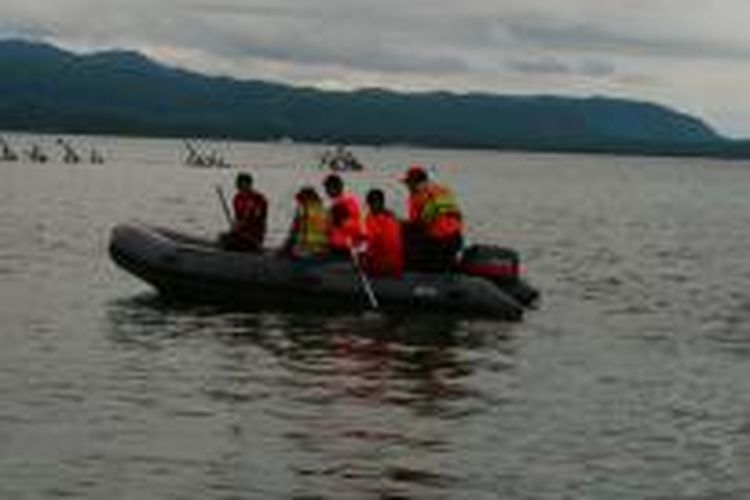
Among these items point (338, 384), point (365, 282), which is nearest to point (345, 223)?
point (365, 282)

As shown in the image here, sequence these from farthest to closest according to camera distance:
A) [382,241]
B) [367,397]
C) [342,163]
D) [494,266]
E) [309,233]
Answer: [342,163] → [494,266] → [309,233] → [382,241] → [367,397]

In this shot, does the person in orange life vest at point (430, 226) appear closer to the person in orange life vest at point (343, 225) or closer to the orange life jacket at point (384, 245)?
the orange life jacket at point (384, 245)

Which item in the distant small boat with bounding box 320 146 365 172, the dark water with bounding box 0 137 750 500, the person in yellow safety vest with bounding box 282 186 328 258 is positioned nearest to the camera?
the dark water with bounding box 0 137 750 500

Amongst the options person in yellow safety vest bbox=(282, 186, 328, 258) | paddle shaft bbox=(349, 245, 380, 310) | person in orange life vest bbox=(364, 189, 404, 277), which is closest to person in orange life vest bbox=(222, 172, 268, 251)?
person in yellow safety vest bbox=(282, 186, 328, 258)

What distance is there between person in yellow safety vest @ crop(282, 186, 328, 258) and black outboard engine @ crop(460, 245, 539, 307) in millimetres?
1989

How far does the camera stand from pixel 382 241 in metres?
25.6

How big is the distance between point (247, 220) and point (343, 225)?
181 cm

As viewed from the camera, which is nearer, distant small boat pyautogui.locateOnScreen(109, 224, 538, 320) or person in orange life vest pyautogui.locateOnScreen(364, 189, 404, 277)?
person in orange life vest pyautogui.locateOnScreen(364, 189, 404, 277)

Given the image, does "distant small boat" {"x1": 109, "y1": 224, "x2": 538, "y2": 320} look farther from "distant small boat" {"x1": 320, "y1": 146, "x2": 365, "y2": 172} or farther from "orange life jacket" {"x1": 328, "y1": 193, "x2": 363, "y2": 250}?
"distant small boat" {"x1": 320, "y1": 146, "x2": 365, "y2": 172}

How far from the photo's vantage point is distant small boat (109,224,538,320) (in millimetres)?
25875

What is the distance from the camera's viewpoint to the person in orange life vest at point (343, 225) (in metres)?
25.8

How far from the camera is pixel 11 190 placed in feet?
260

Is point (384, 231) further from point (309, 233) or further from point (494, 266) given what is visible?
point (494, 266)

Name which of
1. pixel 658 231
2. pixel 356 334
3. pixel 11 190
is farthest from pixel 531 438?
pixel 11 190
